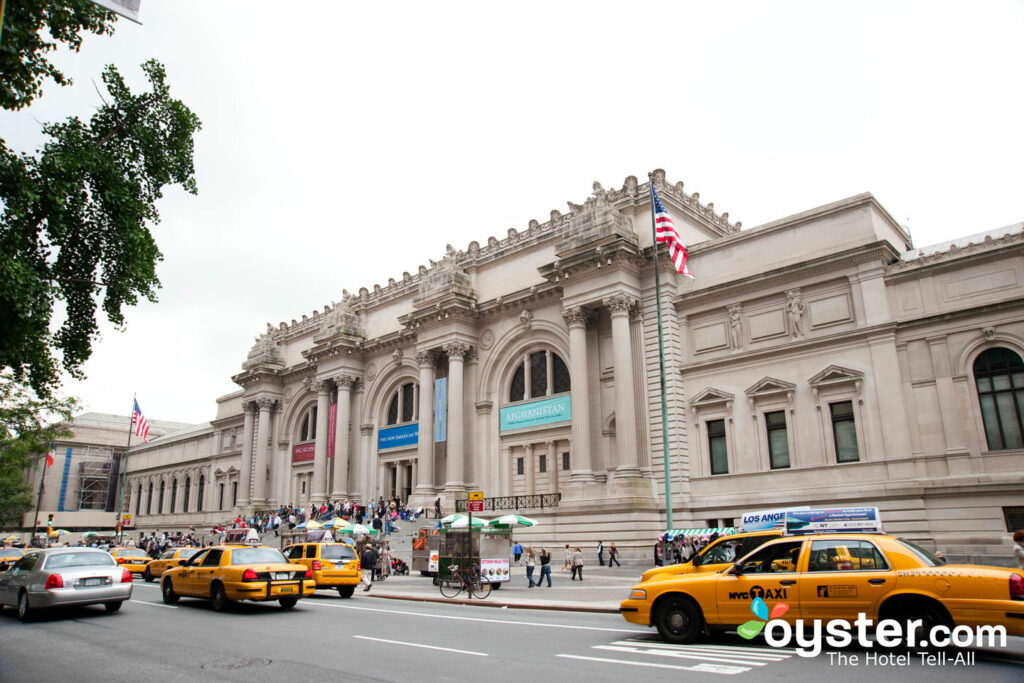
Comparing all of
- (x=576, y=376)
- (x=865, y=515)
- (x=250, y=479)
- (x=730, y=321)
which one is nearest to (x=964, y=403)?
(x=865, y=515)

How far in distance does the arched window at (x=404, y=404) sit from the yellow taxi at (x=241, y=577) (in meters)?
28.0

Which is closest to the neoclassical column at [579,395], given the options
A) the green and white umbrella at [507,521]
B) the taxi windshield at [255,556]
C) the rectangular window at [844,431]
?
the green and white umbrella at [507,521]

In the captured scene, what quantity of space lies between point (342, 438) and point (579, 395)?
20885 millimetres

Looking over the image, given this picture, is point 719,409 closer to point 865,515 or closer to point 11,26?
point 865,515

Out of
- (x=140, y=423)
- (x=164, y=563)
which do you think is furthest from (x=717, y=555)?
(x=140, y=423)

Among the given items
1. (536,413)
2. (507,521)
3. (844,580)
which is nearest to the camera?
(844,580)

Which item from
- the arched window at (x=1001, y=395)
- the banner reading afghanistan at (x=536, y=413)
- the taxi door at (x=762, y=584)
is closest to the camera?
the taxi door at (x=762, y=584)

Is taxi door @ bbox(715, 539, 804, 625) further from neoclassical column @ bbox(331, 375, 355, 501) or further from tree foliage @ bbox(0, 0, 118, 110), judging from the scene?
neoclassical column @ bbox(331, 375, 355, 501)

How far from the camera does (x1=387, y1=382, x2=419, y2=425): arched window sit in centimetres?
4703

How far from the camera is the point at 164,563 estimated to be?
28.2 meters

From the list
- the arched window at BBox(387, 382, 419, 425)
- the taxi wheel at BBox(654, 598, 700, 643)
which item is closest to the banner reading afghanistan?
the arched window at BBox(387, 382, 419, 425)

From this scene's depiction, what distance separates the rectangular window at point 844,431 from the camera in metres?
28.0

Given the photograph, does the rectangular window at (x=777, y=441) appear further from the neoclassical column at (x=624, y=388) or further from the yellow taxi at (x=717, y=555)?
the yellow taxi at (x=717, y=555)

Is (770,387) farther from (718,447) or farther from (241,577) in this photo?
(241,577)
